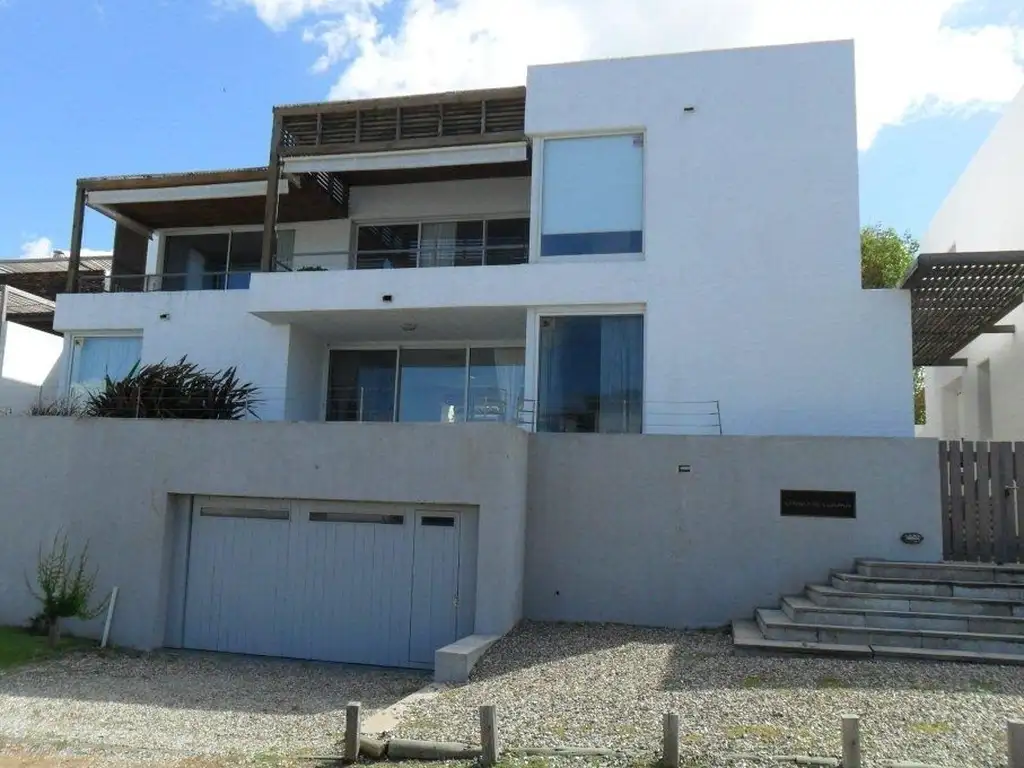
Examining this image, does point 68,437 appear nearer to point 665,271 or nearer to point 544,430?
point 544,430

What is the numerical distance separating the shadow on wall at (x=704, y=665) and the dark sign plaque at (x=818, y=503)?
1.79 metres

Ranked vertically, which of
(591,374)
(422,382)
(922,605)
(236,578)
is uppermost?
(422,382)

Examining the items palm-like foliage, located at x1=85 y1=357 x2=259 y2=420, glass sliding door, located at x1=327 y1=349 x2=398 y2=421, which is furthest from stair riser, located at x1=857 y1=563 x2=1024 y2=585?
palm-like foliage, located at x1=85 y1=357 x2=259 y2=420

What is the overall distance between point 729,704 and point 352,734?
3.13 metres

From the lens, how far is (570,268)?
43.3 ft

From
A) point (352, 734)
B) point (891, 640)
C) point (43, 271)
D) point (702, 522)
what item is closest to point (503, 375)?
point (702, 522)

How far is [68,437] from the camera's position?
1167cm

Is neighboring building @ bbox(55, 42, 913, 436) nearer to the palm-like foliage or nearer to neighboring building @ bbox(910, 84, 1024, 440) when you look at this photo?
neighboring building @ bbox(910, 84, 1024, 440)

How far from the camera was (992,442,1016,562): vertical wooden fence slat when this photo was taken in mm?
10328

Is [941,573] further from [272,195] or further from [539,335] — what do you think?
[272,195]

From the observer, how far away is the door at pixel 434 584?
10.3 meters

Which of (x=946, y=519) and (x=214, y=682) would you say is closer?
(x=214, y=682)

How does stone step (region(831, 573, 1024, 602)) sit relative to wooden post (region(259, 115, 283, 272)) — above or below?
below

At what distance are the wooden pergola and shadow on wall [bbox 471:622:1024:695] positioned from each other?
7944 millimetres
